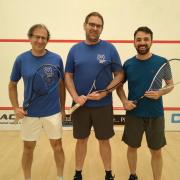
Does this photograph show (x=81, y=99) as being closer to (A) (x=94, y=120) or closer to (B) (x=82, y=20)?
(A) (x=94, y=120)

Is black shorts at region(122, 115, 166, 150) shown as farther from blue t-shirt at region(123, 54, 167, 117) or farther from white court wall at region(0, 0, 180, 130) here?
white court wall at region(0, 0, 180, 130)

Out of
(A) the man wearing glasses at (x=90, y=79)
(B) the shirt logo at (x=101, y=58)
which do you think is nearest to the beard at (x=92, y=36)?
(A) the man wearing glasses at (x=90, y=79)

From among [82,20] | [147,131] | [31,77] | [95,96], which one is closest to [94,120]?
[95,96]

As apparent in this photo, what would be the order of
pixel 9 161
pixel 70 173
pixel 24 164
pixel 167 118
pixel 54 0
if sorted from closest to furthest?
pixel 24 164 → pixel 70 173 → pixel 9 161 → pixel 54 0 → pixel 167 118

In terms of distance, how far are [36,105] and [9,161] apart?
1.19 m

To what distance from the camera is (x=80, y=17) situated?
3930mm

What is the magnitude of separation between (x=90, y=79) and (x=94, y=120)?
1.15 feet

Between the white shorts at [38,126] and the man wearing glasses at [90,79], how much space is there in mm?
209

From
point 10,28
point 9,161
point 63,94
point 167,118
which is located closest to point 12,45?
point 10,28

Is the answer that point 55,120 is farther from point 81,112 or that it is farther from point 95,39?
point 95,39

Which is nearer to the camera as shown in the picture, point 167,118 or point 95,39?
point 95,39

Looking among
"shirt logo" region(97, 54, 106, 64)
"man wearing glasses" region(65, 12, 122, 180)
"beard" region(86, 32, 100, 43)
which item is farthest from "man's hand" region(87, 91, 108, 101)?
"beard" region(86, 32, 100, 43)

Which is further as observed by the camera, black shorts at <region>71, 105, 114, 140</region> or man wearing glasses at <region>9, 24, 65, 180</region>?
black shorts at <region>71, 105, 114, 140</region>

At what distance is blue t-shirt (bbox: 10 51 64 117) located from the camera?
203 centimetres
